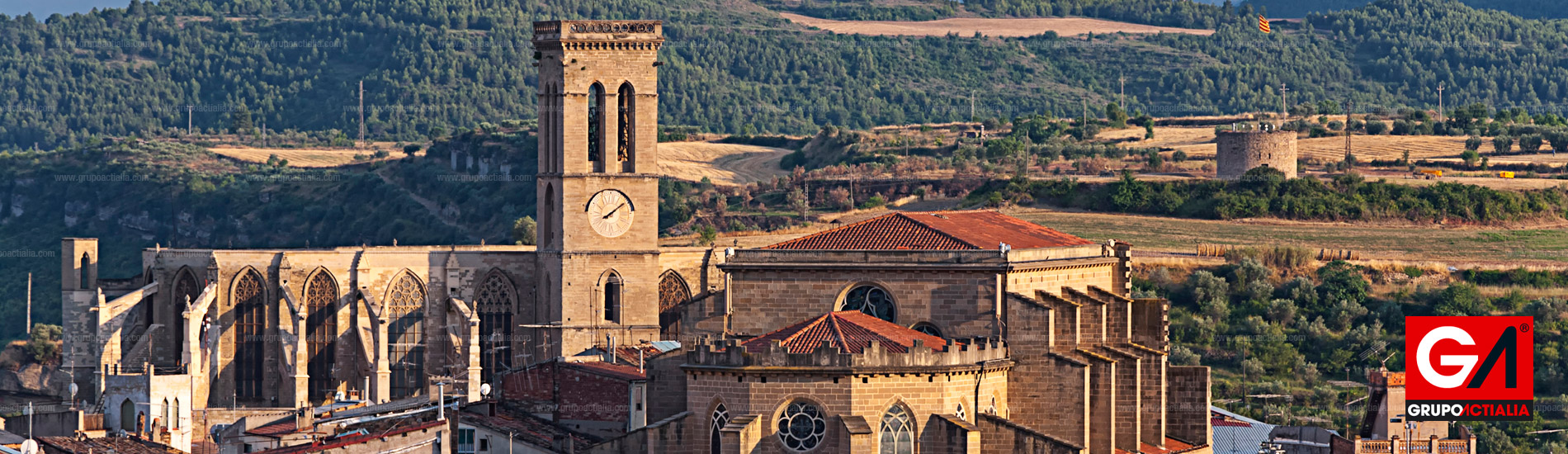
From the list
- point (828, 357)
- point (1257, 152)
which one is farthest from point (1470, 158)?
point (828, 357)

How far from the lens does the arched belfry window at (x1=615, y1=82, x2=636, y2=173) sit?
262 feet

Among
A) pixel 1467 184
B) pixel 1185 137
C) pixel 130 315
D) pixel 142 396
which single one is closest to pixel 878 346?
pixel 142 396

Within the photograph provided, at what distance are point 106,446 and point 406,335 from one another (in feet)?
76.4

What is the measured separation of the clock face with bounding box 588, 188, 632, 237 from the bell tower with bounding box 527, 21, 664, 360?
0.02m

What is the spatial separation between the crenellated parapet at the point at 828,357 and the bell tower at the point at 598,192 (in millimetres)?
27530

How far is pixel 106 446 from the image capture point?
57.9 m

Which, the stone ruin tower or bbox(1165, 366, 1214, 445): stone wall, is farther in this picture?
the stone ruin tower

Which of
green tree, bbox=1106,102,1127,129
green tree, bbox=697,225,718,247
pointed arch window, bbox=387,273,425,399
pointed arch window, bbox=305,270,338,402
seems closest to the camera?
pointed arch window, bbox=387,273,425,399

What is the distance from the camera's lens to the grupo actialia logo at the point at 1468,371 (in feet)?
213

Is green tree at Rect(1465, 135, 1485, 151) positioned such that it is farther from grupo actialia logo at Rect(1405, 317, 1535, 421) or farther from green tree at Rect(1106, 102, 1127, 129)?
grupo actialia logo at Rect(1405, 317, 1535, 421)

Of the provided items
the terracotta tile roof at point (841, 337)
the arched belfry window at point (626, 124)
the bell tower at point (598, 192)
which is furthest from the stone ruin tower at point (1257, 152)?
the terracotta tile roof at point (841, 337)

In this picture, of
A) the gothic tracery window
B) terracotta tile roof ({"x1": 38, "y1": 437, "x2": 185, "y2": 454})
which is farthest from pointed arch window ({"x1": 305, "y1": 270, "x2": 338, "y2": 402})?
the gothic tracery window

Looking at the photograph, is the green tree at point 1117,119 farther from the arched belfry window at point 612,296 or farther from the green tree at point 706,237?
the arched belfry window at point 612,296

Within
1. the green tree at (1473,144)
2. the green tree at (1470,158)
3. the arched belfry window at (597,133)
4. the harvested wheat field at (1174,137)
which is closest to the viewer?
the arched belfry window at (597,133)
